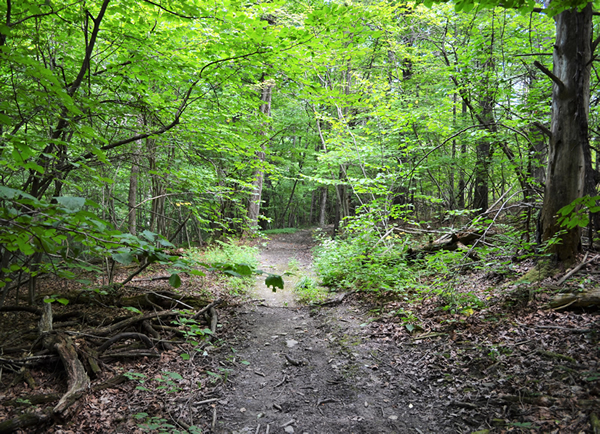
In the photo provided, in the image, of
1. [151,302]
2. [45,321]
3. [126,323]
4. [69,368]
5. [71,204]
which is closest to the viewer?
[71,204]

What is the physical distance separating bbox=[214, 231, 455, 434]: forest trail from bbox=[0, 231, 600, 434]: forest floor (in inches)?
0.7

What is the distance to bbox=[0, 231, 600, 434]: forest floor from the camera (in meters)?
2.95

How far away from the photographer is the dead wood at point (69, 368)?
3.12 m

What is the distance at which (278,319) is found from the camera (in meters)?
6.29

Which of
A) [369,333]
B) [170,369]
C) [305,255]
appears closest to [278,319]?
[369,333]

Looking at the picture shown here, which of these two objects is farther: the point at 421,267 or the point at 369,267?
the point at 421,267

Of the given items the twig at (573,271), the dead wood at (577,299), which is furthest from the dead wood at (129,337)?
the twig at (573,271)

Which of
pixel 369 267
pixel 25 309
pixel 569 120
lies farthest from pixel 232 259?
pixel 569 120

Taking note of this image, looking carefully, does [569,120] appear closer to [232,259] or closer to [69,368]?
[69,368]

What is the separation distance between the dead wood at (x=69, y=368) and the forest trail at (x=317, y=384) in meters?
1.51

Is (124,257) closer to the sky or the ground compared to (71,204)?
closer to the ground

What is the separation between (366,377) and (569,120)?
464 centimetres

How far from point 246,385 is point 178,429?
102 cm

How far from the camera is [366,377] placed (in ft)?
13.0
